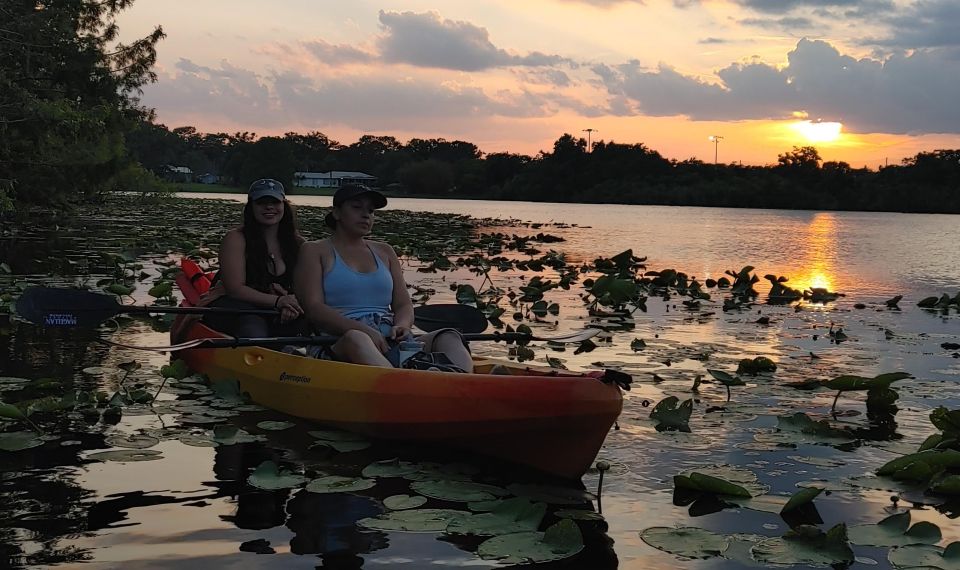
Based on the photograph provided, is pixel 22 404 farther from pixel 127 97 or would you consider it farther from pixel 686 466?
pixel 127 97

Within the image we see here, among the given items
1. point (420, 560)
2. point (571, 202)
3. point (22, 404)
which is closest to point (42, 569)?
point (420, 560)

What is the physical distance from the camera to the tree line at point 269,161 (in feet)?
71.8

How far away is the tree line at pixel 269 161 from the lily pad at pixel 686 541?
16.5 meters

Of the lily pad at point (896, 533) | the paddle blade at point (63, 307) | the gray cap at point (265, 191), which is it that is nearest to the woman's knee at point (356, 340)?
the gray cap at point (265, 191)

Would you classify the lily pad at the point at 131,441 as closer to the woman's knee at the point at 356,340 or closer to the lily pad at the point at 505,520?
the woman's knee at the point at 356,340

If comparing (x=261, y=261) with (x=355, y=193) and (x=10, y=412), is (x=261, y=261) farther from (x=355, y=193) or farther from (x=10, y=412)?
(x=10, y=412)

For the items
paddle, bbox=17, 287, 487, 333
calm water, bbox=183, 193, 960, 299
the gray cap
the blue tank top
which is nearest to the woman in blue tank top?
the blue tank top

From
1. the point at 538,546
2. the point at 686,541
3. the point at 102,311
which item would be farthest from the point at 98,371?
the point at 686,541

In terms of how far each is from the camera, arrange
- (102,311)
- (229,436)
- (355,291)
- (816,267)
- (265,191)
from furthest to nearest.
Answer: (816,267), (102,311), (265,191), (355,291), (229,436)

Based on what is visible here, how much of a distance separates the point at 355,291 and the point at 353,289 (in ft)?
0.06

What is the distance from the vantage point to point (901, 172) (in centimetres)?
10025

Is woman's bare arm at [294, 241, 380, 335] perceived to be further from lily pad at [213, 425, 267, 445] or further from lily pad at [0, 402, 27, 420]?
lily pad at [0, 402, 27, 420]

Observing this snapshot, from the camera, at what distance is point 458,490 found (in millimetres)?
4672

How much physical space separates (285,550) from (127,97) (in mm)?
32900
